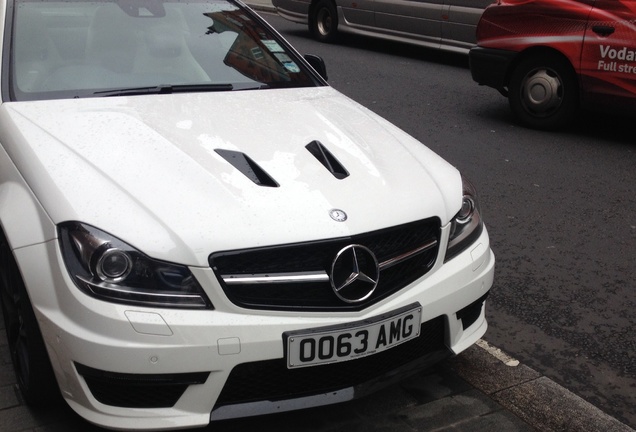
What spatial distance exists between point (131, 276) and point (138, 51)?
1.78 metres

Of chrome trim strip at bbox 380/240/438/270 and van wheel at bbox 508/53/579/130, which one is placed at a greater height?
chrome trim strip at bbox 380/240/438/270

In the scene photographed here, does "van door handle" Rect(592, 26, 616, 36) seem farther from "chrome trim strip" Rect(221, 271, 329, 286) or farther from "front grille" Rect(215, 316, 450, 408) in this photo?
"chrome trim strip" Rect(221, 271, 329, 286)

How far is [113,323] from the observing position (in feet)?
9.34

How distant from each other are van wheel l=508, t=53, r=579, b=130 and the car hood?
419 centimetres

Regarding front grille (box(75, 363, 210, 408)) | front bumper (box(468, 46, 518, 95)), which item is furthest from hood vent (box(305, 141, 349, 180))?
front bumper (box(468, 46, 518, 95))

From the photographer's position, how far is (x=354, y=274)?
3.09 metres

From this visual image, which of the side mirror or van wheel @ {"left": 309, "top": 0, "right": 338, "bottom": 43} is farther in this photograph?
van wheel @ {"left": 309, "top": 0, "right": 338, "bottom": 43}

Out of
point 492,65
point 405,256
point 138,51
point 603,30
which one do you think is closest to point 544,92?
point 492,65

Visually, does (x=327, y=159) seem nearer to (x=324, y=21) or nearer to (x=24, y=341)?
(x=24, y=341)

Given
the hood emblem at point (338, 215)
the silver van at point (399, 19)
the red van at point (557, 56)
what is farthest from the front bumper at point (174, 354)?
the silver van at point (399, 19)

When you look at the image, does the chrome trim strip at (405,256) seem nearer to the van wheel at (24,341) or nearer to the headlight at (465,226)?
the headlight at (465,226)

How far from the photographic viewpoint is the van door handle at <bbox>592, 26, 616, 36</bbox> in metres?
7.39

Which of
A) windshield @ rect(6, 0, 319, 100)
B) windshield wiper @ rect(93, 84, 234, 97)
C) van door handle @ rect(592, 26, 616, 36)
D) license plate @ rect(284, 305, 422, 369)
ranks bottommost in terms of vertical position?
license plate @ rect(284, 305, 422, 369)

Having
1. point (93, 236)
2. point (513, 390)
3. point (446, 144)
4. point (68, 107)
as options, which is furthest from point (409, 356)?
point (446, 144)
